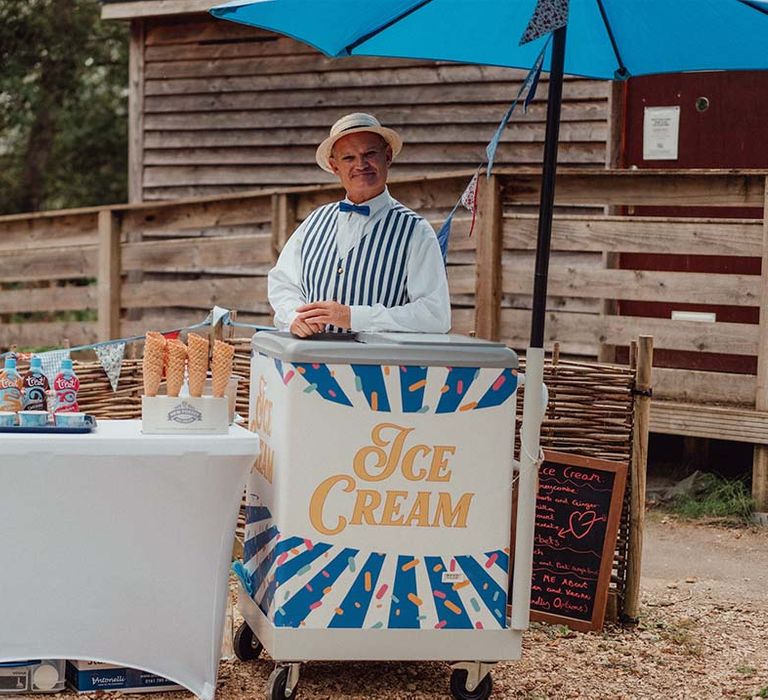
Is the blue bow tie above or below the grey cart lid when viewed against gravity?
above

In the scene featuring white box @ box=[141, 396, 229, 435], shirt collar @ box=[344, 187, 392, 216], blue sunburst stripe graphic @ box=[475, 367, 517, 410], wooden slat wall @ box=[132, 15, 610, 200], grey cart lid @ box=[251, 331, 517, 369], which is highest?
wooden slat wall @ box=[132, 15, 610, 200]

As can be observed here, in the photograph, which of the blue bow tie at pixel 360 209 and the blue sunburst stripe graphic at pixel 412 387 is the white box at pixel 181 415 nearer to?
the blue sunburst stripe graphic at pixel 412 387

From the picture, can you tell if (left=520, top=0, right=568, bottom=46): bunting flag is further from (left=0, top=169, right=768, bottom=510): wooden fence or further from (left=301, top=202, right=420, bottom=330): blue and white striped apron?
(left=0, top=169, right=768, bottom=510): wooden fence

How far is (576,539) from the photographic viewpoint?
475 cm

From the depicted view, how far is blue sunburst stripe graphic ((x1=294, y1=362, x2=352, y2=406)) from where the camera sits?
11.6ft

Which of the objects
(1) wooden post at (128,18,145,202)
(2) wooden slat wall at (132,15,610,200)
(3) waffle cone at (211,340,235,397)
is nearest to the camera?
(3) waffle cone at (211,340,235,397)

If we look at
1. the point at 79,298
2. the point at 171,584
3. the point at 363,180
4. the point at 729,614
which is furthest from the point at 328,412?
the point at 79,298

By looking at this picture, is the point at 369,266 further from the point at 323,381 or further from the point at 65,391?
the point at 65,391

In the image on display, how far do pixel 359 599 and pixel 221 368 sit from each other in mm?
811

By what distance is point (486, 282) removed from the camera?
7.36 meters

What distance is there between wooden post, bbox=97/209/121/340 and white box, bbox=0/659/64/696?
6.19 meters

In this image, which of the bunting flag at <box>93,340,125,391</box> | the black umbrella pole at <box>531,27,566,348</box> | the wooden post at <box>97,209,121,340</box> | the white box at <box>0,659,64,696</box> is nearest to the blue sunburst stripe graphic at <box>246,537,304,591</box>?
the white box at <box>0,659,64,696</box>

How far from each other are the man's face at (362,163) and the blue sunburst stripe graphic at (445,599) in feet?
4.24

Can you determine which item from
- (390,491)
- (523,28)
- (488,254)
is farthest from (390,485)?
(488,254)
